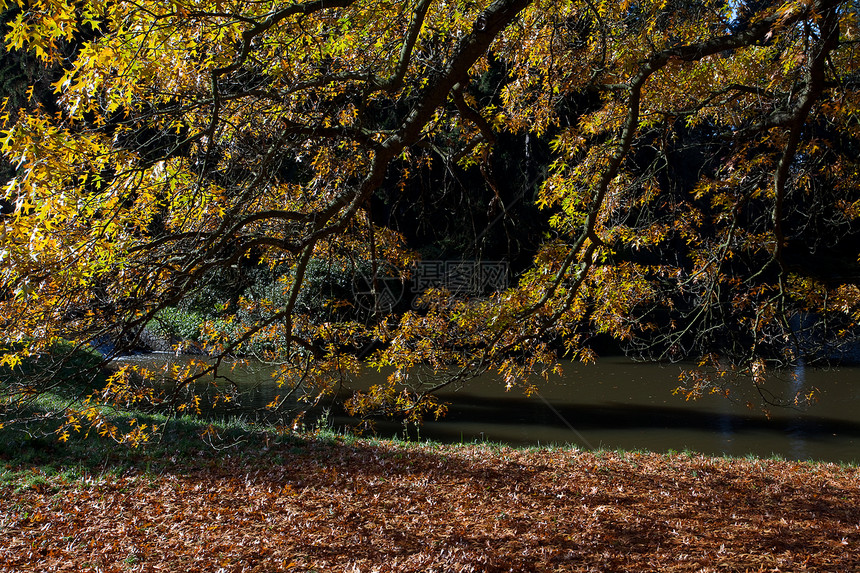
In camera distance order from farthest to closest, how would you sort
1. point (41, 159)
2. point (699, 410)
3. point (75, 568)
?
A: point (699, 410) < point (75, 568) < point (41, 159)

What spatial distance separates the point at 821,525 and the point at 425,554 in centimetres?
327

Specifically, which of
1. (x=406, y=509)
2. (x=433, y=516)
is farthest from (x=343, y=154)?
(x=433, y=516)

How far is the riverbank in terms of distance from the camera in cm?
A: 422

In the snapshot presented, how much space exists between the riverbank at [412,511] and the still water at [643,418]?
2.07m

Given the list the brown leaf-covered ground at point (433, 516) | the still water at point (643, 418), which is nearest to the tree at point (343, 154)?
the brown leaf-covered ground at point (433, 516)

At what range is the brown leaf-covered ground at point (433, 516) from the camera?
13.8ft

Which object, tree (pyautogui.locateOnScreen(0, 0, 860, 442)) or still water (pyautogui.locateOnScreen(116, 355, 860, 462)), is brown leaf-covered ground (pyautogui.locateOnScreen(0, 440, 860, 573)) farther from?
still water (pyautogui.locateOnScreen(116, 355, 860, 462))

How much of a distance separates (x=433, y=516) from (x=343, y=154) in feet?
15.2

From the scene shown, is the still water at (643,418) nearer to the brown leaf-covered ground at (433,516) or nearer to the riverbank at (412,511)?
the riverbank at (412,511)

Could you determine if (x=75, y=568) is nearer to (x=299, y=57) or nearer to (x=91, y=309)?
(x=91, y=309)

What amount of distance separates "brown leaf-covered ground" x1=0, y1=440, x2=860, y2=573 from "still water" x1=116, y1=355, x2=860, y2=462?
243 centimetres

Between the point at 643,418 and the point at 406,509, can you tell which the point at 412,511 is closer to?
the point at 406,509

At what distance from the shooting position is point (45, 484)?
222 inches

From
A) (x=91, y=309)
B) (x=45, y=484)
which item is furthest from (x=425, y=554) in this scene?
(x=45, y=484)
